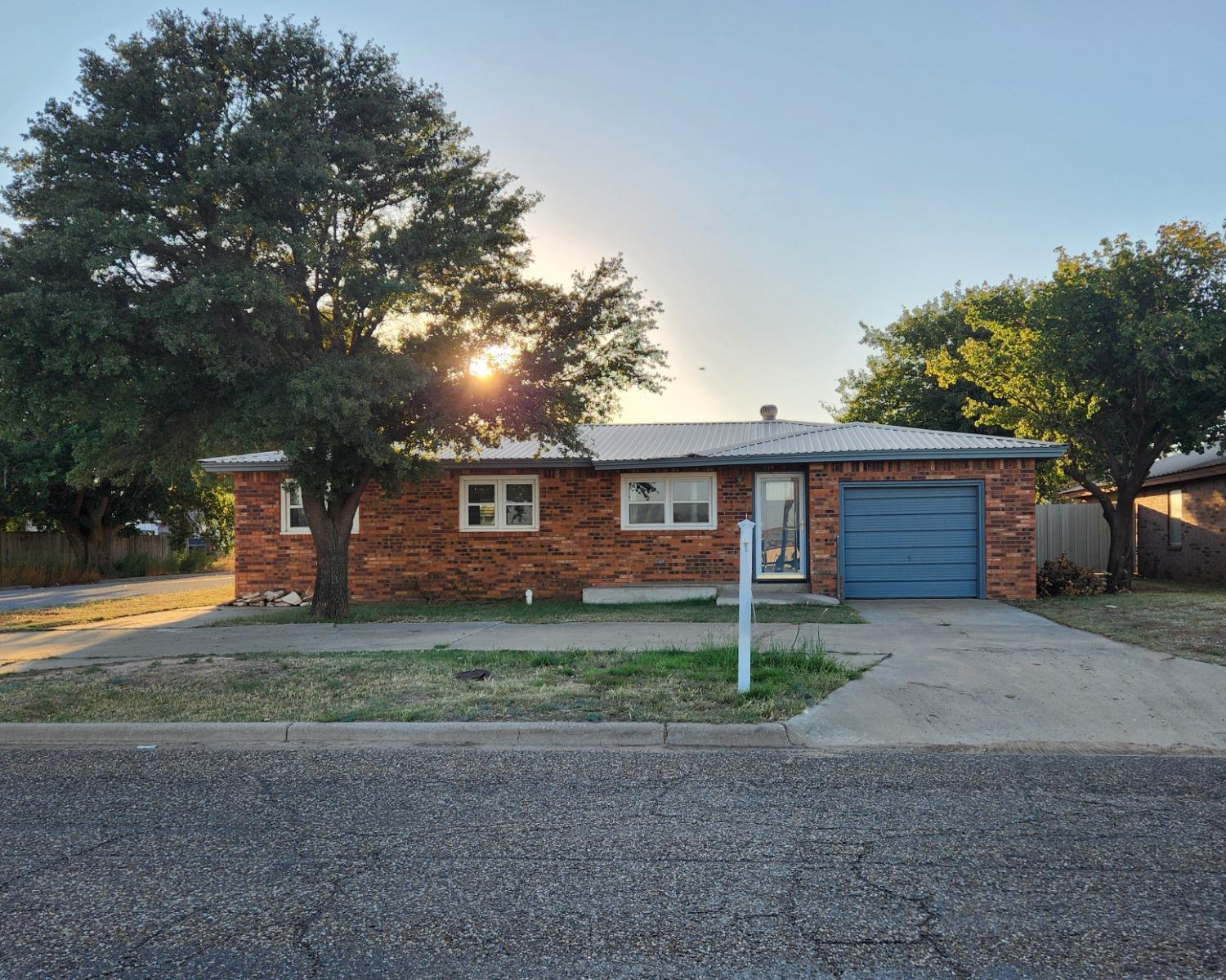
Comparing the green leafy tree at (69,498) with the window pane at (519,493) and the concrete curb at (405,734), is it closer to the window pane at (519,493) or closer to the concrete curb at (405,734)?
the window pane at (519,493)

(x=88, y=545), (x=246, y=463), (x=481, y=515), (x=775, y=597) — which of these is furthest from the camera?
(x=88, y=545)

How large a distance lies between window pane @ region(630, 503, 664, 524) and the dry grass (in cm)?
892

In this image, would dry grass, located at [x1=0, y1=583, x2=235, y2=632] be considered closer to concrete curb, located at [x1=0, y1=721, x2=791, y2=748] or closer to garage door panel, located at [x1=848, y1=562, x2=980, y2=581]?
concrete curb, located at [x1=0, y1=721, x2=791, y2=748]

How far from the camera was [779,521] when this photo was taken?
1714cm

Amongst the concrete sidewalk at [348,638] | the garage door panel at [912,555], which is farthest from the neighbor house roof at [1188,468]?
the concrete sidewalk at [348,638]

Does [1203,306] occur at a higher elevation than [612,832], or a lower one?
higher

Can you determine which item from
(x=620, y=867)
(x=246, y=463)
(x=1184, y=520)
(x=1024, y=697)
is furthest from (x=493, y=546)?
(x=1184, y=520)

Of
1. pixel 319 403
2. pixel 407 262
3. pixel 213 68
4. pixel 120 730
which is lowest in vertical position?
pixel 120 730

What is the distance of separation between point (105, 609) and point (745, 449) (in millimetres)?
13171

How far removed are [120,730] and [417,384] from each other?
21.4 ft

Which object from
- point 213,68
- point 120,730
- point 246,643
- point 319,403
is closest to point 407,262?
point 319,403

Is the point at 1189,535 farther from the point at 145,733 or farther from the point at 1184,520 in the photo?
the point at 145,733

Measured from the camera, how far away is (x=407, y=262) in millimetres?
12633

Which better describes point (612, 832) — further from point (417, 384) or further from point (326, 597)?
point (326, 597)
